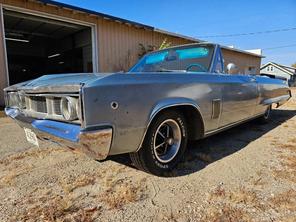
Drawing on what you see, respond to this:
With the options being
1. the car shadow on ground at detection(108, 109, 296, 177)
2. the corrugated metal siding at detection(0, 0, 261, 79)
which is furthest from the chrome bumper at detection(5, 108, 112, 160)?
the corrugated metal siding at detection(0, 0, 261, 79)

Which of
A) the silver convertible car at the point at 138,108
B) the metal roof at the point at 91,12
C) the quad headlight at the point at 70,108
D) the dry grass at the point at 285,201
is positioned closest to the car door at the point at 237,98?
the silver convertible car at the point at 138,108

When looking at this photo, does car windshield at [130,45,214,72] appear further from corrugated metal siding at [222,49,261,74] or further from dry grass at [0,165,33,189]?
corrugated metal siding at [222,49,261,74]

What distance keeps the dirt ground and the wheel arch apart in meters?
0.42

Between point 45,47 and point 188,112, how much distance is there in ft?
59.9

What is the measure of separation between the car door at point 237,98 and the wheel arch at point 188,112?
482 millimetres

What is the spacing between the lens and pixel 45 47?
1808cm

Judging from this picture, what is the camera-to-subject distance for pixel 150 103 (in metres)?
2.17

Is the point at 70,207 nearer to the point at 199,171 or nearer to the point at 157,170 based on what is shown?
the point at 157,170

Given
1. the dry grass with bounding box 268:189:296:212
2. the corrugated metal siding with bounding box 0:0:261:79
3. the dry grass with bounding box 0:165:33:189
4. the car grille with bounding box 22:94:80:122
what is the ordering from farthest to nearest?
the corrugated metal siding with bounding box 0:0:261:79 < the dry grass with bounding box 0:165:33:189 < the car grille with bounding box 22:94:80:122 < the dry grass with bounding box 268:189:296:212

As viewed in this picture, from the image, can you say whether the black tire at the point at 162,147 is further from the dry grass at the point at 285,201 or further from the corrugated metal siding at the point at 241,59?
the corrugated metal siding at the point at 241,59

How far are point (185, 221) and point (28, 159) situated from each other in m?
2.40

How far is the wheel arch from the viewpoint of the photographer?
2252 millimetres

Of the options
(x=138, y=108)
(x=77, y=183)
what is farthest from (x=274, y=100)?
(x=77, y=183)

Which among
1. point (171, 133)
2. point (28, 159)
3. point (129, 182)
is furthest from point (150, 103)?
point (28, 159)
